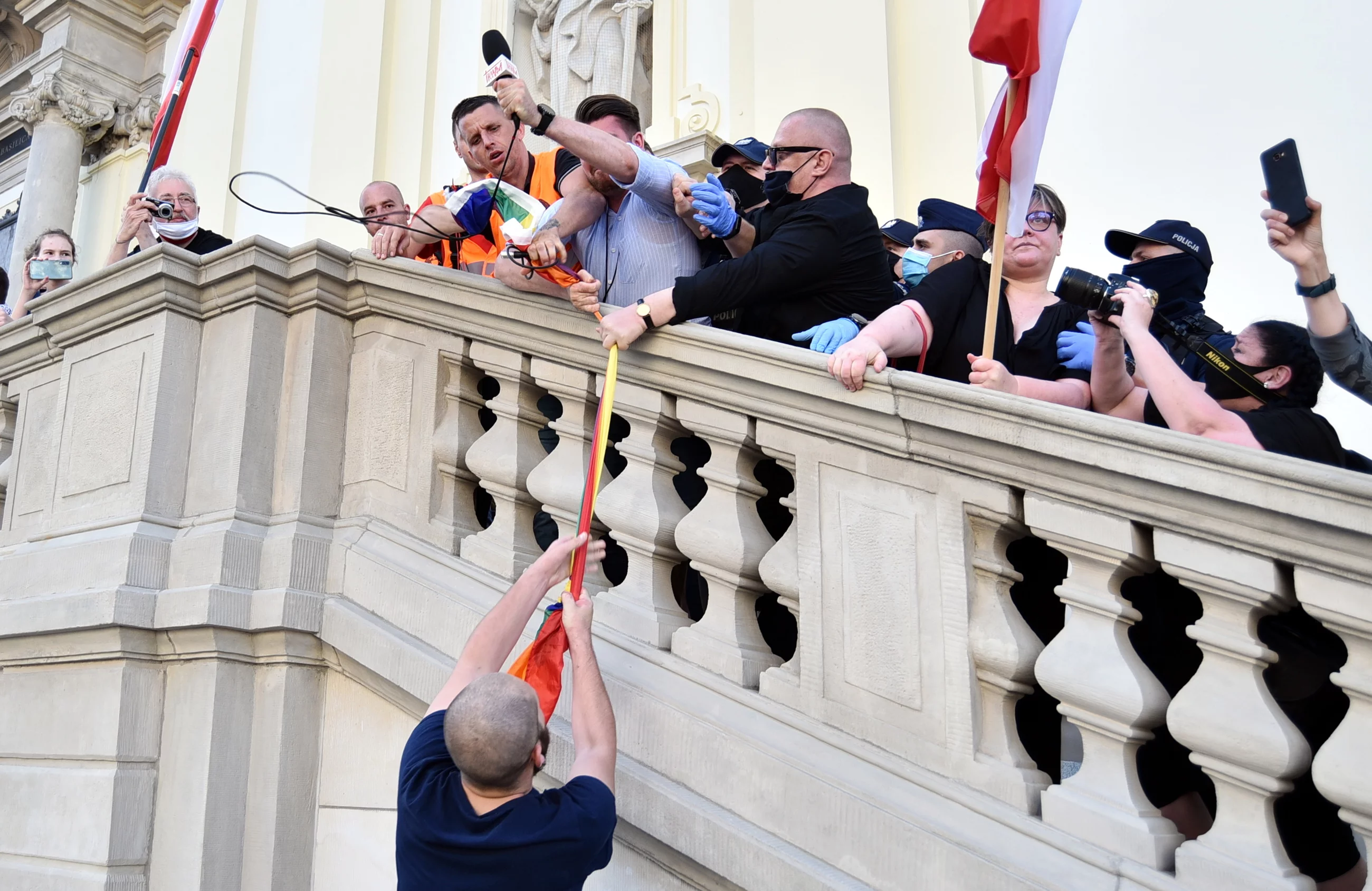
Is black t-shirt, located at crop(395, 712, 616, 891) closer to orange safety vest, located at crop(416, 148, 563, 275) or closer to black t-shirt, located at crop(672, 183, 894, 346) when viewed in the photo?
black t-shirt, located at crop(672, 183, 894, 346)

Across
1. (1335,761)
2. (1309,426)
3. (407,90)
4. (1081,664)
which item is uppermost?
(407,90)

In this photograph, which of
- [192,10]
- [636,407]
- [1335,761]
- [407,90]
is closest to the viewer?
[1335,761]

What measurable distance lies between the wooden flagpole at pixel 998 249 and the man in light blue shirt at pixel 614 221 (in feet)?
2.78

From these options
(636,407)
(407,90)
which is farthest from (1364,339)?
(407,90)

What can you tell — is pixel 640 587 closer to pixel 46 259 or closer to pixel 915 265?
pixel 915 265

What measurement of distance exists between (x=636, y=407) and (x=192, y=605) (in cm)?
145

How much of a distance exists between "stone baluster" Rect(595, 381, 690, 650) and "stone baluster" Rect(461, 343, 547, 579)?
0.34 meters

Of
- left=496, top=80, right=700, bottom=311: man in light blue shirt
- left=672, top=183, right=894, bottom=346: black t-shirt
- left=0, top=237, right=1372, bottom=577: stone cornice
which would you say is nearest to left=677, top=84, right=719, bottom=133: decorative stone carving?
left=496, top=80, right=700, bottom=311: man in light blue shirt

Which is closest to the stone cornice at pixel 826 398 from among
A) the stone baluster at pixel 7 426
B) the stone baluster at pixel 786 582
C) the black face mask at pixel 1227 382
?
the stone baluster at pixel 786 582

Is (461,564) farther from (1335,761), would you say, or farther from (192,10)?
(192,10)

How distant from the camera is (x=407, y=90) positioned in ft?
31.7

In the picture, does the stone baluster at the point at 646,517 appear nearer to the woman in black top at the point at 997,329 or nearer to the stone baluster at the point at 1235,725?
the woman in black top at the point at 997,329

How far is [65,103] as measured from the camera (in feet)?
37.8

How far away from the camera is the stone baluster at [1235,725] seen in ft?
7.40
